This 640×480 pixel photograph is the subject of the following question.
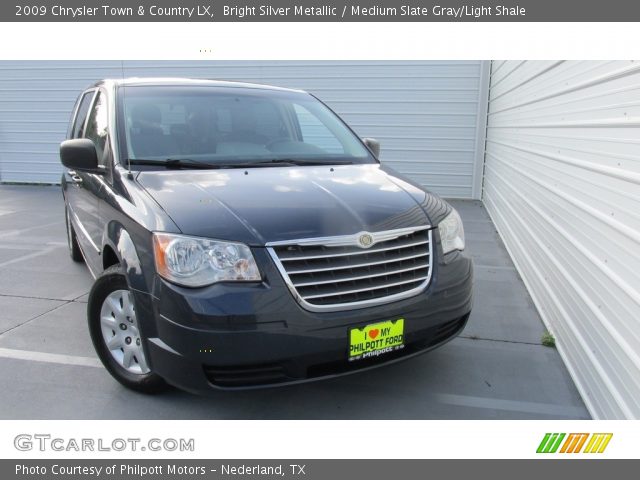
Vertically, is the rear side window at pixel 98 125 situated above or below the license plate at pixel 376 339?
above

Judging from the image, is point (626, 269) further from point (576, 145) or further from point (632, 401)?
point (576, 145)

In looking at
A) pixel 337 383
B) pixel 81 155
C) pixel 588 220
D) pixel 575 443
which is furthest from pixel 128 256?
pixel 588 220

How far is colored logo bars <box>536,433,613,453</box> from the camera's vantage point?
2.39m

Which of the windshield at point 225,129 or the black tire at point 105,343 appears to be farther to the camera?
the windshield at point 225,129

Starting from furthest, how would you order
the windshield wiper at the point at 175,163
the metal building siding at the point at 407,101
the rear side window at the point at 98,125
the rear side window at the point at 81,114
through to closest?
the metal building siding at the point at 407,101 < the rear side window at the point at 81,114 < the rear side window at the point at 98,125 < the windshield wiper at the point at 175,163

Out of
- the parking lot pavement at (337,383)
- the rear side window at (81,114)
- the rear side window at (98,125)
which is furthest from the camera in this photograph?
the rear side window at (81,114)

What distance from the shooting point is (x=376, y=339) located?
8.21 feet

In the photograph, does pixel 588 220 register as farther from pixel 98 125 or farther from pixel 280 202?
pixel 98 125

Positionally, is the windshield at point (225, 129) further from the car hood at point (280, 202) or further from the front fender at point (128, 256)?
the front fender at point (128, 256)

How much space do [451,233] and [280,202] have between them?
98cm

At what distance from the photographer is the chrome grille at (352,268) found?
2.38 meters

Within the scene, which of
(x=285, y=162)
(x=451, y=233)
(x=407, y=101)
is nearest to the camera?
(x=451, y=233)

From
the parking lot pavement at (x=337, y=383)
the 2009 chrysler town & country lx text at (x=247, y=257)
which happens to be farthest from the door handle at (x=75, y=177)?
the parking lot pavement at (x=337, y=383)

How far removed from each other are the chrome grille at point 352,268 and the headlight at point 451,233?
195 mm
